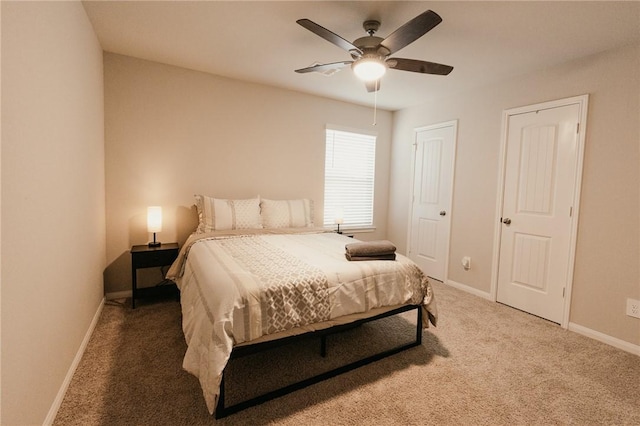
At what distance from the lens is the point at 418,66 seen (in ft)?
7.78

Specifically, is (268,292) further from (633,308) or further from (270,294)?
(633,308)

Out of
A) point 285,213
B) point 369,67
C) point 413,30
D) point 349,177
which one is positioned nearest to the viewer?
point 413,30

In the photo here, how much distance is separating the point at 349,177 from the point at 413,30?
2952 millimetres

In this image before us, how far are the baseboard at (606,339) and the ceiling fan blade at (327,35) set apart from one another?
124 inches

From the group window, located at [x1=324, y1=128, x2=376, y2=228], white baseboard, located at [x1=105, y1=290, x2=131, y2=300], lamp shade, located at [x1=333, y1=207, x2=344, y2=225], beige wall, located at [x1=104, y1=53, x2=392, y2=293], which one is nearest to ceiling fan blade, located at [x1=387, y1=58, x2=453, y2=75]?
beige wall, located at [x1=104, y1=53, x2=392, y2=293]

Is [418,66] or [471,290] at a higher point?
[418,66]

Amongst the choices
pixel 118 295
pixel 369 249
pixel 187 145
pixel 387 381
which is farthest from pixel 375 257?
pixel 118 295

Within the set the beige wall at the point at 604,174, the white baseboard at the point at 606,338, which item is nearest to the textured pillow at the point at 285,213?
the beige wall at the point at 604,174

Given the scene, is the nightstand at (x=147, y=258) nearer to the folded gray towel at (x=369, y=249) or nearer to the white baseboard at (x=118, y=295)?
the white baseboard at (x=118, y=295)

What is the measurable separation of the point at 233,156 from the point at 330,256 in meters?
2.08

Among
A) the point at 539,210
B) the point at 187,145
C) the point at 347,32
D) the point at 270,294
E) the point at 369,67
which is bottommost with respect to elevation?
the point at 270,294

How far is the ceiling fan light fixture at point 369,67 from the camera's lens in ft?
7.25

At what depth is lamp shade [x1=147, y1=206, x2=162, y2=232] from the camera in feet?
10.2

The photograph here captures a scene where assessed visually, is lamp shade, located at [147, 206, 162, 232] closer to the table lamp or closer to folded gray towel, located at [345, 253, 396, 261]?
the table lamp
